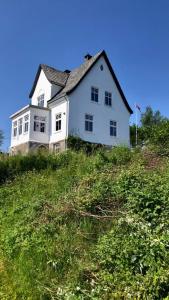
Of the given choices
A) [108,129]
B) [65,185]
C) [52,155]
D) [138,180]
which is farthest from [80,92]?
[138,180]

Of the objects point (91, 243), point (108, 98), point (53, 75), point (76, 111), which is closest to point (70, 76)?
point (53, 75)

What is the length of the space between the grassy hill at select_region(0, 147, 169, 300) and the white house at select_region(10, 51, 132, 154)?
60.3ft

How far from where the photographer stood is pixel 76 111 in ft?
86.3

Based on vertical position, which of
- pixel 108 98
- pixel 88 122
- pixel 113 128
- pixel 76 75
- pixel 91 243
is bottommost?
pixel 91 243

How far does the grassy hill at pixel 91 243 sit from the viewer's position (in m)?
3.60

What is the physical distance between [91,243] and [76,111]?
21.8 metres

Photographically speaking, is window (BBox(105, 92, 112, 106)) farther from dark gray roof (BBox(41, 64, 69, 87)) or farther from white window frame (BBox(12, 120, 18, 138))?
white window frame (BBox(12, 120, 18, 138))

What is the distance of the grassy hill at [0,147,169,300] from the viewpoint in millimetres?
3602

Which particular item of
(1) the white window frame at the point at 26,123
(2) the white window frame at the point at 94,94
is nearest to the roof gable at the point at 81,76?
(2) the white window frame at the point at 94,94

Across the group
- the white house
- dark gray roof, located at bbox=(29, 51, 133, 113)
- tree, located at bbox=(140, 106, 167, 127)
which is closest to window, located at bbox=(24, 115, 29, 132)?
the white house

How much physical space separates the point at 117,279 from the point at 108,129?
80.3ft

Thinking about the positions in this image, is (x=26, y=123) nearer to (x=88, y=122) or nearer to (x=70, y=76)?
(x=88, y=122)

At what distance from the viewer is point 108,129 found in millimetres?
27875

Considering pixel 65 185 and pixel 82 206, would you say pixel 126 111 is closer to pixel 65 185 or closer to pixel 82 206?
pixel 65 185
